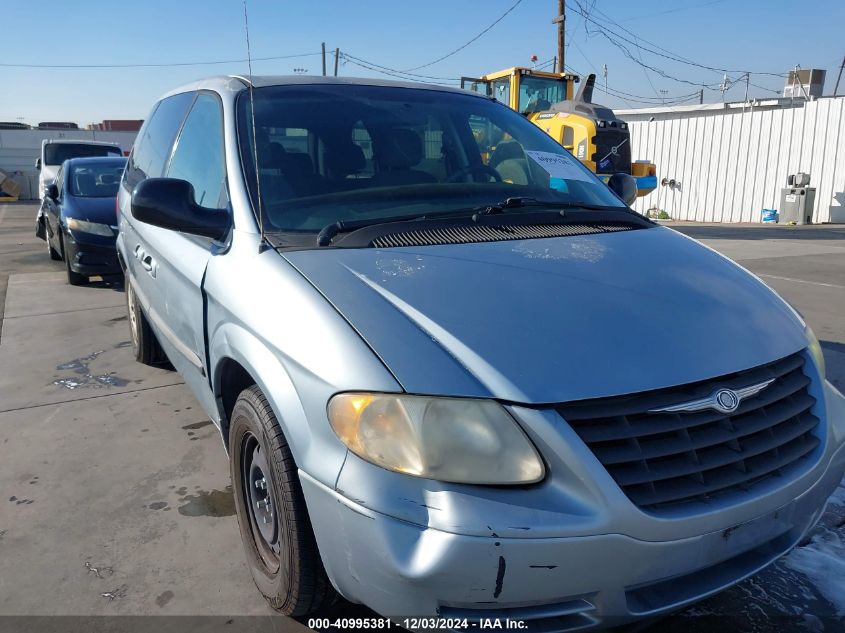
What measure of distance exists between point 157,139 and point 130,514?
87.2 inches

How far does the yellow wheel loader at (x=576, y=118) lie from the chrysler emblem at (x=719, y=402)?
10.5m

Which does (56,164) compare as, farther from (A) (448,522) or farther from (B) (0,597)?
(A) (448,522)

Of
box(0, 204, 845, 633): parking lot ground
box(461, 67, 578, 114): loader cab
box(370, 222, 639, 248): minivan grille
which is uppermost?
box(461, 67, 578, 114): loader cab

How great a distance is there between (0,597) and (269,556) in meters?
0.97

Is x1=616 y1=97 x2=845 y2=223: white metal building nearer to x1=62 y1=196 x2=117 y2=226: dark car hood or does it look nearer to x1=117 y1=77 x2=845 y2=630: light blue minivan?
x1=62 y1=196 x2=117 y2=226: dark car hood

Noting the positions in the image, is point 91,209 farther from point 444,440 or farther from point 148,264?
point 444,440

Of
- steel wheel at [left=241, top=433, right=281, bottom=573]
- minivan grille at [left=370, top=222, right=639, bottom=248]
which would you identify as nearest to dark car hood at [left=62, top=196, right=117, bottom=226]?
steel wheel at [left=241, top=433, right=281, bottom=573]

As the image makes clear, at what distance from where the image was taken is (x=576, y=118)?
12.1 meters

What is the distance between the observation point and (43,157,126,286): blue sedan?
765 centimetres

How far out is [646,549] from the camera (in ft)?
5.13

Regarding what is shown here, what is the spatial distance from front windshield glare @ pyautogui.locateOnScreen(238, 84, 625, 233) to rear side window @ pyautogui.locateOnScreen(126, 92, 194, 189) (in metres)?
0.94

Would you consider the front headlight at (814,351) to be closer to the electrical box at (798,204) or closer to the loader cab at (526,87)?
the loader cab at (526,87)

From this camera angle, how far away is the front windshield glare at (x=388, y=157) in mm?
2561

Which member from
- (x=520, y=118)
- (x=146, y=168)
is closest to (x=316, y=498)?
(x=520, y=118)
